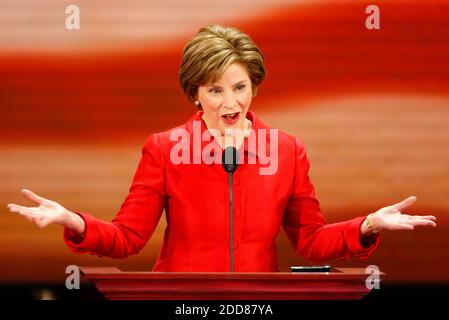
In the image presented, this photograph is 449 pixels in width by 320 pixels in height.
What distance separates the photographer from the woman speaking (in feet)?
12.4

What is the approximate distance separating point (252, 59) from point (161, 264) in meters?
0.90

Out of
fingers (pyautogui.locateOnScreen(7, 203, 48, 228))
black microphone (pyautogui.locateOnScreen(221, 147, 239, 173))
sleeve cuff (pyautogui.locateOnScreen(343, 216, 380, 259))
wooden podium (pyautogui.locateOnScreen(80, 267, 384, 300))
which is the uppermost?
black microphone (pyautogui.locateOnScreen(221, 147, 239, 173))

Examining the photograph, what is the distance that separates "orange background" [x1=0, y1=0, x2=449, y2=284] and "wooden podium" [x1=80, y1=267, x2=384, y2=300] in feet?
4.58

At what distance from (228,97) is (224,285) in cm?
86

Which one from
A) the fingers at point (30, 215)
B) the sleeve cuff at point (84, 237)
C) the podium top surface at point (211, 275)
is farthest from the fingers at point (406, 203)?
the fingers at point (30, 215)

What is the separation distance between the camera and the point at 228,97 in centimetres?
382

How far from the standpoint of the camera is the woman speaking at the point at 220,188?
378 cm

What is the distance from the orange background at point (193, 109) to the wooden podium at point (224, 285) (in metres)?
1.40

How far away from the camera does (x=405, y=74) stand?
4.77m

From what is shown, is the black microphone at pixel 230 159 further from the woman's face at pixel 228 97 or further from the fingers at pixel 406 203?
the fingers at pixel 406 203

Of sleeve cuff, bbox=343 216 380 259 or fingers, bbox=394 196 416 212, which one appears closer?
fingers, bbox=394 196 416 212

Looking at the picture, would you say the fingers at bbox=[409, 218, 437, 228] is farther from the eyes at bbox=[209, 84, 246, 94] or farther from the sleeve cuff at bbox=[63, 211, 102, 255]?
the sleeve cuff at bbox=[63, 211, 102, 255]

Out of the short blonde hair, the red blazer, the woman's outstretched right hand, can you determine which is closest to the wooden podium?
the woman's outstretched right hand
